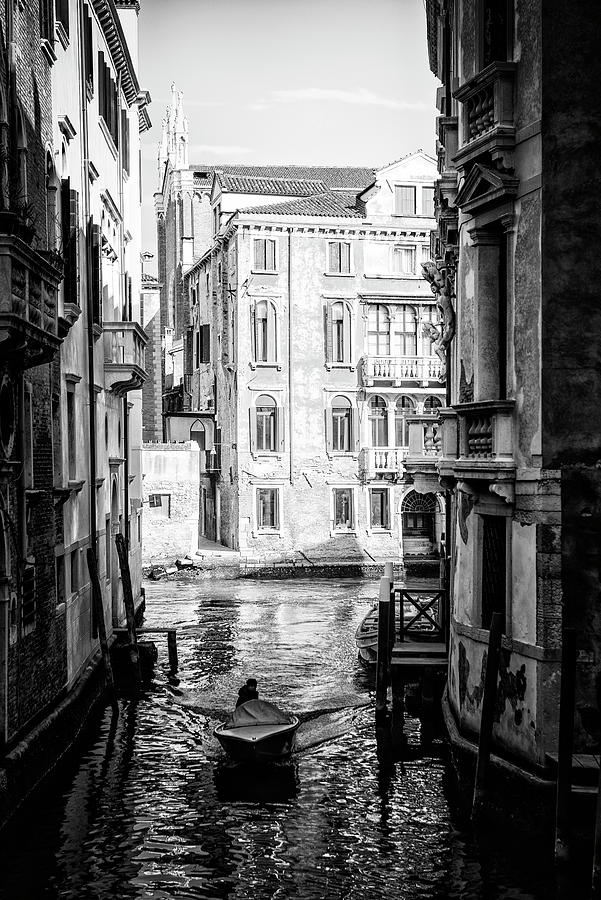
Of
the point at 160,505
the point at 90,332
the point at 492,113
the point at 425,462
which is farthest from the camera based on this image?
the point at 160,505

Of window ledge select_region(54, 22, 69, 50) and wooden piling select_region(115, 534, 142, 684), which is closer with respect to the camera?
window ledge select_region(54, 22, 69, 50)

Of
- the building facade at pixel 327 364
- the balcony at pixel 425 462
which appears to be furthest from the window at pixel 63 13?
the building facade at pixel 327 364

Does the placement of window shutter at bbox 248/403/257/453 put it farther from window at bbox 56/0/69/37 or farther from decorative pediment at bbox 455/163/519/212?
decorative pediment at bbox 455/163/519/212

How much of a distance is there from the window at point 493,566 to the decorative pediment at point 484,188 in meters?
3.56

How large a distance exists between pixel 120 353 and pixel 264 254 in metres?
17.9

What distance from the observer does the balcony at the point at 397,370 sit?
3988 centimetres

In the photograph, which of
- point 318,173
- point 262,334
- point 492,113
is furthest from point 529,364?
point 318,173

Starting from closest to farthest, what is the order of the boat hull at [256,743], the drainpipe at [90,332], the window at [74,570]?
the boat hull at [256,743], the window at [74,570], the drainpipe at [90,332]

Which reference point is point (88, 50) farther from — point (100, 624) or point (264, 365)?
Result: point (264, 365)

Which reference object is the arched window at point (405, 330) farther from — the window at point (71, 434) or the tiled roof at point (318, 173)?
the window at point (71, 434)

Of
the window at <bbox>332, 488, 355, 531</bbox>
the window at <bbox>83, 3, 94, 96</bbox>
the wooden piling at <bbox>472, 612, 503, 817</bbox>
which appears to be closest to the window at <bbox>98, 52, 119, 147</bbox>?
the window at <bbox>83, 3, 94, 96</bbox>

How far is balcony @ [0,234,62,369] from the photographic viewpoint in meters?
10.4

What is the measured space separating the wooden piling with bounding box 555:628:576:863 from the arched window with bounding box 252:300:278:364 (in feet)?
99.4

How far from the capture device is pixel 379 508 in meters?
40.6
